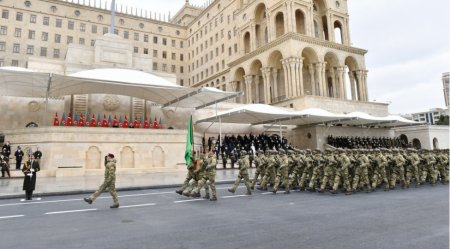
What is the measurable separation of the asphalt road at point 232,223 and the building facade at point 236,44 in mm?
25858

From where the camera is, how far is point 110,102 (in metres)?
27.4

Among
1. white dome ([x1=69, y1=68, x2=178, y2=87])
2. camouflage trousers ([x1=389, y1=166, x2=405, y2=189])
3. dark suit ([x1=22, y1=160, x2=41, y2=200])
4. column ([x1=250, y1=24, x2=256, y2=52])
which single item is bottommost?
camouflage trousers ([x1=389, y1=166, x2=405, y2=189])

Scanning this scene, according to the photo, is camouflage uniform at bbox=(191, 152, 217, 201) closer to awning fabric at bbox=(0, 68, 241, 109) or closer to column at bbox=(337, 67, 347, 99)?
awning fabric at bbox=(0, 68, 241, 109)

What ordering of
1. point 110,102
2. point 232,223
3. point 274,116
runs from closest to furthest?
point 232,223, point 274,116, point 110,102

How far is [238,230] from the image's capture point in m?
6.01

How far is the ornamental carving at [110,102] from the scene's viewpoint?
27.3 metres

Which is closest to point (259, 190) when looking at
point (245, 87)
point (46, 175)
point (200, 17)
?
point (46, 175)

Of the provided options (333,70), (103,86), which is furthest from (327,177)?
(333,70)

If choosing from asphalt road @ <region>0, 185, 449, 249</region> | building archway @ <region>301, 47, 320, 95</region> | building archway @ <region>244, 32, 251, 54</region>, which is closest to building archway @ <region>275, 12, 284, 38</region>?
building archway @ <region>301, 47, 320, 95</region>

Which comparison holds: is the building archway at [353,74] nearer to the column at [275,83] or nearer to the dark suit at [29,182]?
the column at [275,83]

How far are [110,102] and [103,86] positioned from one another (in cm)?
411

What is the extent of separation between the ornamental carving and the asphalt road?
59.4 ft

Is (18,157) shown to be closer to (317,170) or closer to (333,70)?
(317,170)

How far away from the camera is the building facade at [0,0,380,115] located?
3856 cm
